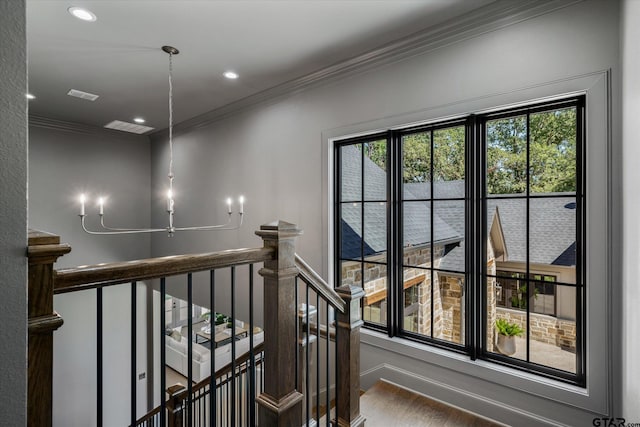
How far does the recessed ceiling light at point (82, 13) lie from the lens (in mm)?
2258

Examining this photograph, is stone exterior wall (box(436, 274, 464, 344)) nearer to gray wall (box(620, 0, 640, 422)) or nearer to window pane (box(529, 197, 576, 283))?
window pane (box(529, 197, 576, 283))

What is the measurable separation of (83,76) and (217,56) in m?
1.52

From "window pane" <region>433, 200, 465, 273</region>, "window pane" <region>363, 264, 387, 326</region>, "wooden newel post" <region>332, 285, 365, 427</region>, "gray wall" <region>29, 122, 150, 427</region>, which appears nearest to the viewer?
"wooden newel post" <region>332, 285, 365, 427</region>

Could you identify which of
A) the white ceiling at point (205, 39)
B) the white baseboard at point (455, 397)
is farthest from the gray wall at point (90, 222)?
the white baseboard at point (455, 397)

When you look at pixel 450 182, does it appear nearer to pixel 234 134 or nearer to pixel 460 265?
pixel 460 265

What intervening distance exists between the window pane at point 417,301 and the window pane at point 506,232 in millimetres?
508

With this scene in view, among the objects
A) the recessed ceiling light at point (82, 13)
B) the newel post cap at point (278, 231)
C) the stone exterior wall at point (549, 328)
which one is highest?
the recessed ceiling light at point (82, 13)

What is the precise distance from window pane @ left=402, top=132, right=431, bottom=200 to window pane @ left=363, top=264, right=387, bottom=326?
0.69m

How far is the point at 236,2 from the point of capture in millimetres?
2197

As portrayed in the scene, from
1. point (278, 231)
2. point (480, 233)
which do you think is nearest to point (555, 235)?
point (480, 233)

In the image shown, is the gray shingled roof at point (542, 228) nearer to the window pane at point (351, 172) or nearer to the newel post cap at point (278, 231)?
the window pane at point (351, 172)

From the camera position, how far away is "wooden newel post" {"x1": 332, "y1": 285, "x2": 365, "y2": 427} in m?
1.83

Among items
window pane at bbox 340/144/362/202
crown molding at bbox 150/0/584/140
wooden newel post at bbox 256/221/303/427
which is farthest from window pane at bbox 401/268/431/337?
crown molding at bbox 150/0/584/140

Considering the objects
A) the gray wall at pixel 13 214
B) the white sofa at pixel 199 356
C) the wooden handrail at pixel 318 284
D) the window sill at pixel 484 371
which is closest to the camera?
the gray wall at pixel 13 214
